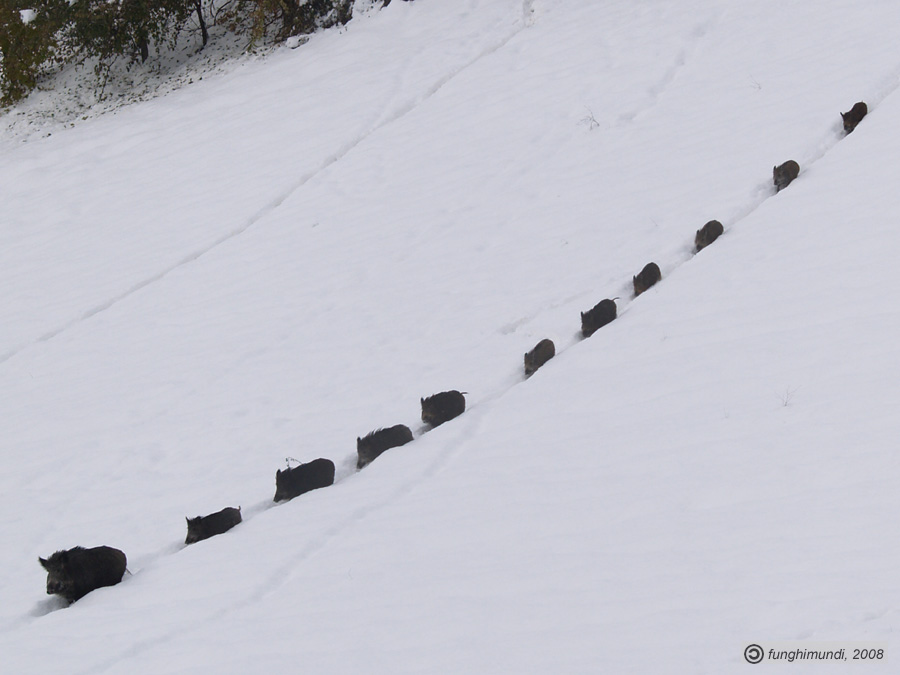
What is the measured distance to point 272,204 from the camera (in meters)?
10.5

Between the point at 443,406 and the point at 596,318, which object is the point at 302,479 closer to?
the point at 443,406

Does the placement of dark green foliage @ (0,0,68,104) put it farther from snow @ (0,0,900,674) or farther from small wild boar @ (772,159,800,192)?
small wild boar @ (772,159,800,192)

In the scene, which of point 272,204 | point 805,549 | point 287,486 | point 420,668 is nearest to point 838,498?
point 805,549

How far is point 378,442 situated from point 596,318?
1.92m

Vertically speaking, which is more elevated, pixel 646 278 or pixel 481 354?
pixel 646 278

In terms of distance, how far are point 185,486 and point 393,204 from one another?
476 cm

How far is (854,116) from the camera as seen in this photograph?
796cm

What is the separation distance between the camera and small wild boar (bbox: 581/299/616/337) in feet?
21.0

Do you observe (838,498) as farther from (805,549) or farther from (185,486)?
(185,486)

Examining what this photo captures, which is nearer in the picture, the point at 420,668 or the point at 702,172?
the point at 420,668

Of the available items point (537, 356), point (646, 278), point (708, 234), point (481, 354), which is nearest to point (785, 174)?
point (708, 234)

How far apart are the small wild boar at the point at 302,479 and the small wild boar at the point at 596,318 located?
2215 mm

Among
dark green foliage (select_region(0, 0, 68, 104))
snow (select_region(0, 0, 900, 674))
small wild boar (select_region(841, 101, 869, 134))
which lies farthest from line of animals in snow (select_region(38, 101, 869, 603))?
dark green foliage (select_region(0, 0, 68, 104))

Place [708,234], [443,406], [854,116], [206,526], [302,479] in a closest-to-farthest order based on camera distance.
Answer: [206,526], [302,479], [443,406], [708,234], [854,116]
